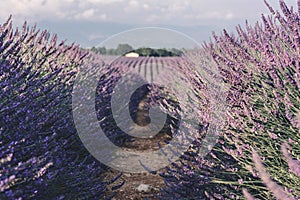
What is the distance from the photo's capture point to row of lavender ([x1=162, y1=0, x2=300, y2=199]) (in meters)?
2.17

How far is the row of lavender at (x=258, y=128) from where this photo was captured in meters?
2.17

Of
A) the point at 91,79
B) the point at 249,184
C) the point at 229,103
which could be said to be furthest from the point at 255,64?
the point at 91,79

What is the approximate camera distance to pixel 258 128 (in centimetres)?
235

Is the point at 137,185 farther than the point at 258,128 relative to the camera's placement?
Yes

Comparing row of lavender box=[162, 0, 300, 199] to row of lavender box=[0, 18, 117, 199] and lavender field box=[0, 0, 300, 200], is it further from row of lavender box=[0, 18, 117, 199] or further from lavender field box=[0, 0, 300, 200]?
row of lavender box=[0, 18, 117, 199]

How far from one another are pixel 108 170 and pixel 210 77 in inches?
53.6

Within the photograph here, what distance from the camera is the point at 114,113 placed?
15.4ft

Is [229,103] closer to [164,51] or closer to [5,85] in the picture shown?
[5,85]

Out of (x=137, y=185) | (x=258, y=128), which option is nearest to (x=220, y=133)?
(x=258, y=128)

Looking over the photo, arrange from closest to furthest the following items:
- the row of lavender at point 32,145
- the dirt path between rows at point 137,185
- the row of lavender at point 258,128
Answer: the row of lavender at point 32,145
the row of lavender at point 258,128
the dirt path between rows at point 137,185

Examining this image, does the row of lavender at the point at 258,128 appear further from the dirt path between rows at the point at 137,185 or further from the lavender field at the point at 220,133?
the dirt path between rows at the point at 137,185

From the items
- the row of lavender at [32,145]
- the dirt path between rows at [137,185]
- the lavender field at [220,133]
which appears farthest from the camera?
the dirt path between rows at [137,185]

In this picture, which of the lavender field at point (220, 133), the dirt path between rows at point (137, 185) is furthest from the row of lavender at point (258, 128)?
the dirt path between rows at point (137, 185)

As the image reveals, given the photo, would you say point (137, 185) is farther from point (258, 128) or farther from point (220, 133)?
point (258, 128)
